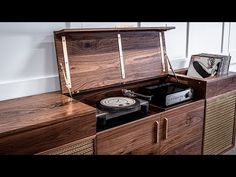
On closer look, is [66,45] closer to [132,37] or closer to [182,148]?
[132,37]

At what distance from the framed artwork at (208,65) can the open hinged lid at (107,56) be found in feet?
1.14

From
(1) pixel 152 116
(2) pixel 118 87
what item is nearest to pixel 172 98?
(1) pixel 152 116

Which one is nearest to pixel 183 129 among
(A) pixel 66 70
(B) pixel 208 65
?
(B) pixel 208 65

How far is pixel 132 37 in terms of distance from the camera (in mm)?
2033

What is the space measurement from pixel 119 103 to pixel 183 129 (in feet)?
2.00

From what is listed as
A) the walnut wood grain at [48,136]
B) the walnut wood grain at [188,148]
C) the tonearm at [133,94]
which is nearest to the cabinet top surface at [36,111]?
the walnut wood grain at [48,136]

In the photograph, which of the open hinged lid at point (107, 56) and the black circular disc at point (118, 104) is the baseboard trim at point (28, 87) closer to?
the open hinged lid at point (107, 56)

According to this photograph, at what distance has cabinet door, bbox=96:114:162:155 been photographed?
5.01 feet

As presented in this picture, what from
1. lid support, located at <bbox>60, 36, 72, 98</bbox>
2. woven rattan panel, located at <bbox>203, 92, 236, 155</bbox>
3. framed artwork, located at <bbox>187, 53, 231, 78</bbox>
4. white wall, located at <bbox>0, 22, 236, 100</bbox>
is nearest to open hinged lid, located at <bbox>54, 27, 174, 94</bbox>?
lid support, located at <bbox>60, 36, 72, 98</bbox>

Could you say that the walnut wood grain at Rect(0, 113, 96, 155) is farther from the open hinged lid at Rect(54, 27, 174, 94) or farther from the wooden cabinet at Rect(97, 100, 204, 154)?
the open hinged lid at Rect(54, 27, 174, 94)

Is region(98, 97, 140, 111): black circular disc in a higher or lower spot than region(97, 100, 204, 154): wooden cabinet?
higher

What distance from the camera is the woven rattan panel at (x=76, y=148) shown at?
4.38ft

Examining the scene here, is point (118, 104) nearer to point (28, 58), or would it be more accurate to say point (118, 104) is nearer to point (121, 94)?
point (121, 94)

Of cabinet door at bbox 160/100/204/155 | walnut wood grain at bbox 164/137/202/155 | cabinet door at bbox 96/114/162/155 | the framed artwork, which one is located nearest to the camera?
cabinet door at bbox 96/114/162/155
